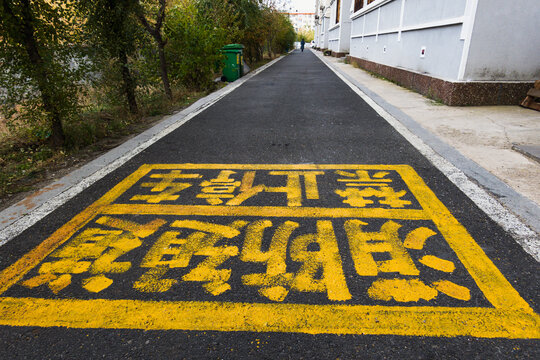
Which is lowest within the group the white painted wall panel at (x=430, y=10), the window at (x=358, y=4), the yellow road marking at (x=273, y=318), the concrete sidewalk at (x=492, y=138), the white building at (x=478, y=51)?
the yellow road marking at (x=273, y=318)

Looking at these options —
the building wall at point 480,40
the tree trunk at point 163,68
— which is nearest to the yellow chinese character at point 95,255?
the tree trunk at point 163,68

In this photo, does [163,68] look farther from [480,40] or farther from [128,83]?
[480,40]

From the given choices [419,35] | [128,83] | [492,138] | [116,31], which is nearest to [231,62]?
[419,35]

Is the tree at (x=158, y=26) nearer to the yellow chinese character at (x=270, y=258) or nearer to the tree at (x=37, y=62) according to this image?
the tree at (x=37, y=62)

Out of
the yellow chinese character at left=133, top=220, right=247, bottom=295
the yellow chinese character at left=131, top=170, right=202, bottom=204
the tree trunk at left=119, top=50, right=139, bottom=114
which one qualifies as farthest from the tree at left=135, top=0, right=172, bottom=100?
the yellow chinese character at left=133, top=220, right=247, bottom=295

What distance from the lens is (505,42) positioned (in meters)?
6.86

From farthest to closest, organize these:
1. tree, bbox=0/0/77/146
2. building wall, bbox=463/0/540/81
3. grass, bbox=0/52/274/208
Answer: building wall, bbox=463/0/540/81
tree, bbox=0/0/77/146
grass, bbox=0/52/274/208

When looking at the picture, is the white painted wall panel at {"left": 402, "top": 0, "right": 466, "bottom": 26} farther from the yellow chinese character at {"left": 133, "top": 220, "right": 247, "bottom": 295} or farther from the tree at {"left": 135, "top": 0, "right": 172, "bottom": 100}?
the yellow chinese character at {"left": 133, "top": 220, "right": 247, "bottom": 295}

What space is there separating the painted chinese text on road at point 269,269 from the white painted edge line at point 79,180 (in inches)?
15.9

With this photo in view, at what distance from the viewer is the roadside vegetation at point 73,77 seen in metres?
4.16

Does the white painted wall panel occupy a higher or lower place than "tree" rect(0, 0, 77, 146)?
higher

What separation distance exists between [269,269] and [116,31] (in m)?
6.11

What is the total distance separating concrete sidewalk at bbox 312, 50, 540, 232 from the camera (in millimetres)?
3168

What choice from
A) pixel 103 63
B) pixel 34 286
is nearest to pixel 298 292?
pixel 34 286
